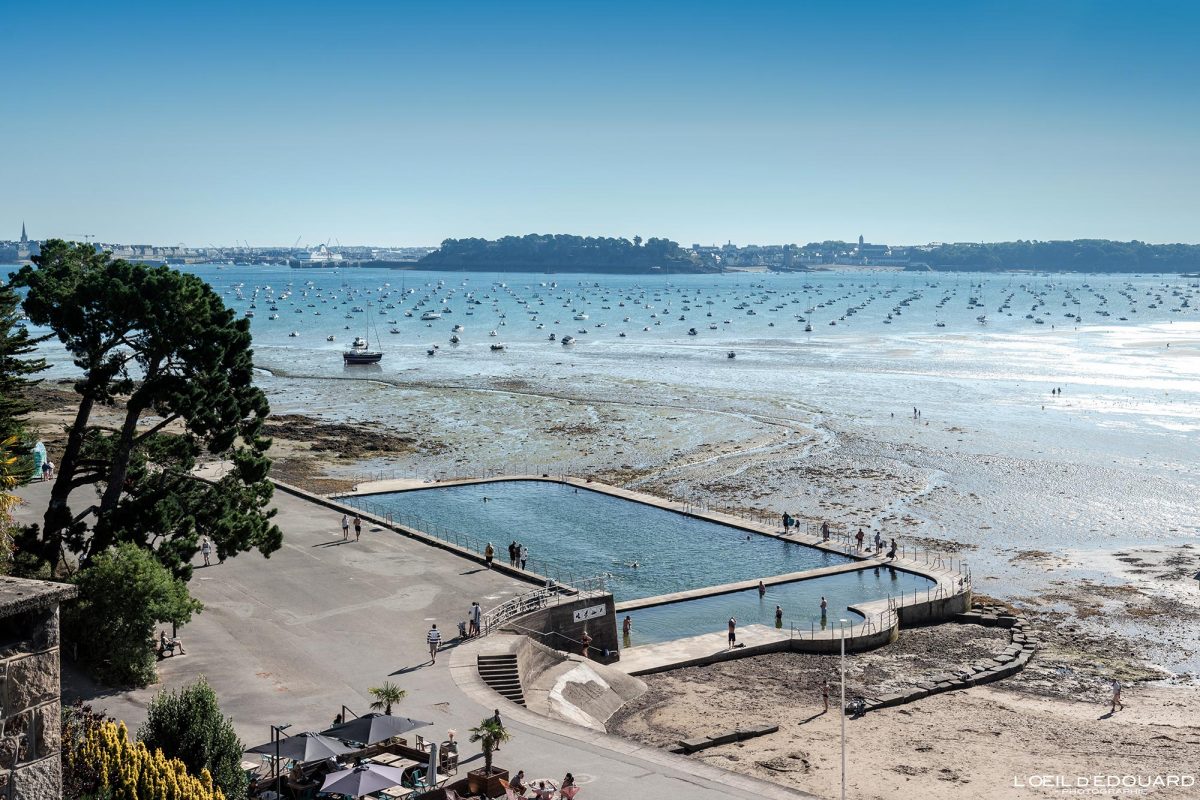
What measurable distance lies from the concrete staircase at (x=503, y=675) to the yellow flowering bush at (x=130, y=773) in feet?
41.8

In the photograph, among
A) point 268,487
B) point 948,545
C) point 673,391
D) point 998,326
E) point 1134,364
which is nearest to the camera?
point 268,487

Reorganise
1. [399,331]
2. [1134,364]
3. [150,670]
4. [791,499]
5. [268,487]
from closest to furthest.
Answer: [150,670], [268,487], [791,499], [1134,364], [399,331]

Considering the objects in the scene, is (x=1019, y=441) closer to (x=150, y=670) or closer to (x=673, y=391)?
(x=673, y=391)

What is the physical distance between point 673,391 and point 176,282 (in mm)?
74486

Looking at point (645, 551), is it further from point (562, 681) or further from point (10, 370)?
point (10, 370)

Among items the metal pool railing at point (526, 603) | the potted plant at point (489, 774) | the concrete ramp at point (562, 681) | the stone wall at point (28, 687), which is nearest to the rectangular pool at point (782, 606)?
the metal pool railing at point (526, 603)

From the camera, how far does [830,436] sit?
78188 millimetres

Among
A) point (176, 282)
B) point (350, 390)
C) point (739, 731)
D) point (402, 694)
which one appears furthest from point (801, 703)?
point (350, 390)

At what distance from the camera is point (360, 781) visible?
19781 millimetres

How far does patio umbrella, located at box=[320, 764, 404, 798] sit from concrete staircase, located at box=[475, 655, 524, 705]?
8216 millimetres

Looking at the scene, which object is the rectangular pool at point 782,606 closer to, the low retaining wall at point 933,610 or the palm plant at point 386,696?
the low retaining wall at point 933,610

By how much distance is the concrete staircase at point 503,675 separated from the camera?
93.6 ft

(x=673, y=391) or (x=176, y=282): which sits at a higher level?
(x=176, y=282)

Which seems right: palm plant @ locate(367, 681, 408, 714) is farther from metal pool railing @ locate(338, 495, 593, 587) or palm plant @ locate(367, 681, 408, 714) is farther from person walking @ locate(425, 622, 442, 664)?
metal pool railing @ locate(338, 495, 593, 587)
